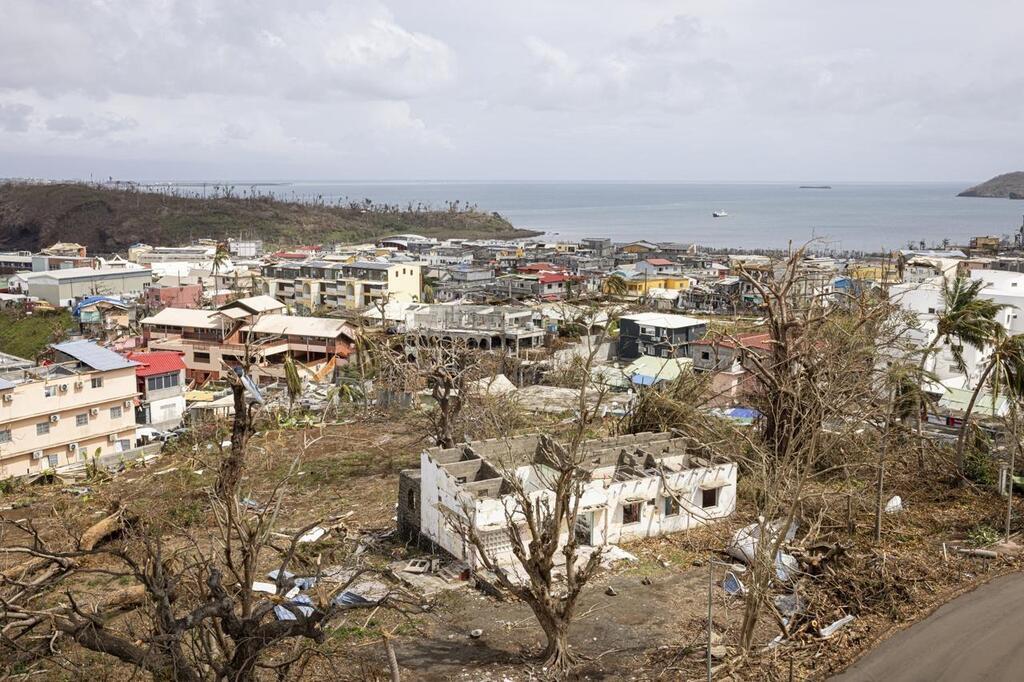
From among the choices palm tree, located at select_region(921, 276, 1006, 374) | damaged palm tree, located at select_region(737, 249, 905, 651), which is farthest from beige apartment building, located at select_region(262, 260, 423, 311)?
palm tree, located at select_region(921, 276, 1006, 374)

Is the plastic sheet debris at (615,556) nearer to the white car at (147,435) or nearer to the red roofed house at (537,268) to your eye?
the white car at (147,435)

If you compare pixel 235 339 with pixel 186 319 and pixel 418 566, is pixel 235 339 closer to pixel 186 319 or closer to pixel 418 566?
pixel 186 319

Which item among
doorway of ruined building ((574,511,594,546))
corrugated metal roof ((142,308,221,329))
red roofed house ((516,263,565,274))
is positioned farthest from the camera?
red roofed house ((516,263,565,274))

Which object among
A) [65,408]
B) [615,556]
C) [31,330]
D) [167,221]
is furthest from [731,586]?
[167,221]

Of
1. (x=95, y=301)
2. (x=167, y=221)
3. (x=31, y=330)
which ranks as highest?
(x=167, y=221)

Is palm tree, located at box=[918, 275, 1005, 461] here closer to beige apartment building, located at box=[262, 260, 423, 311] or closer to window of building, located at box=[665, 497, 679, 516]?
window of building, located at box=[665, 497, 679, 516]

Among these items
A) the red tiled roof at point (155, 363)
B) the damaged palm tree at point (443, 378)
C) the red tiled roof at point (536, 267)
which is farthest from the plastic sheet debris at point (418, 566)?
the red tiled roof at point (536, 267)
